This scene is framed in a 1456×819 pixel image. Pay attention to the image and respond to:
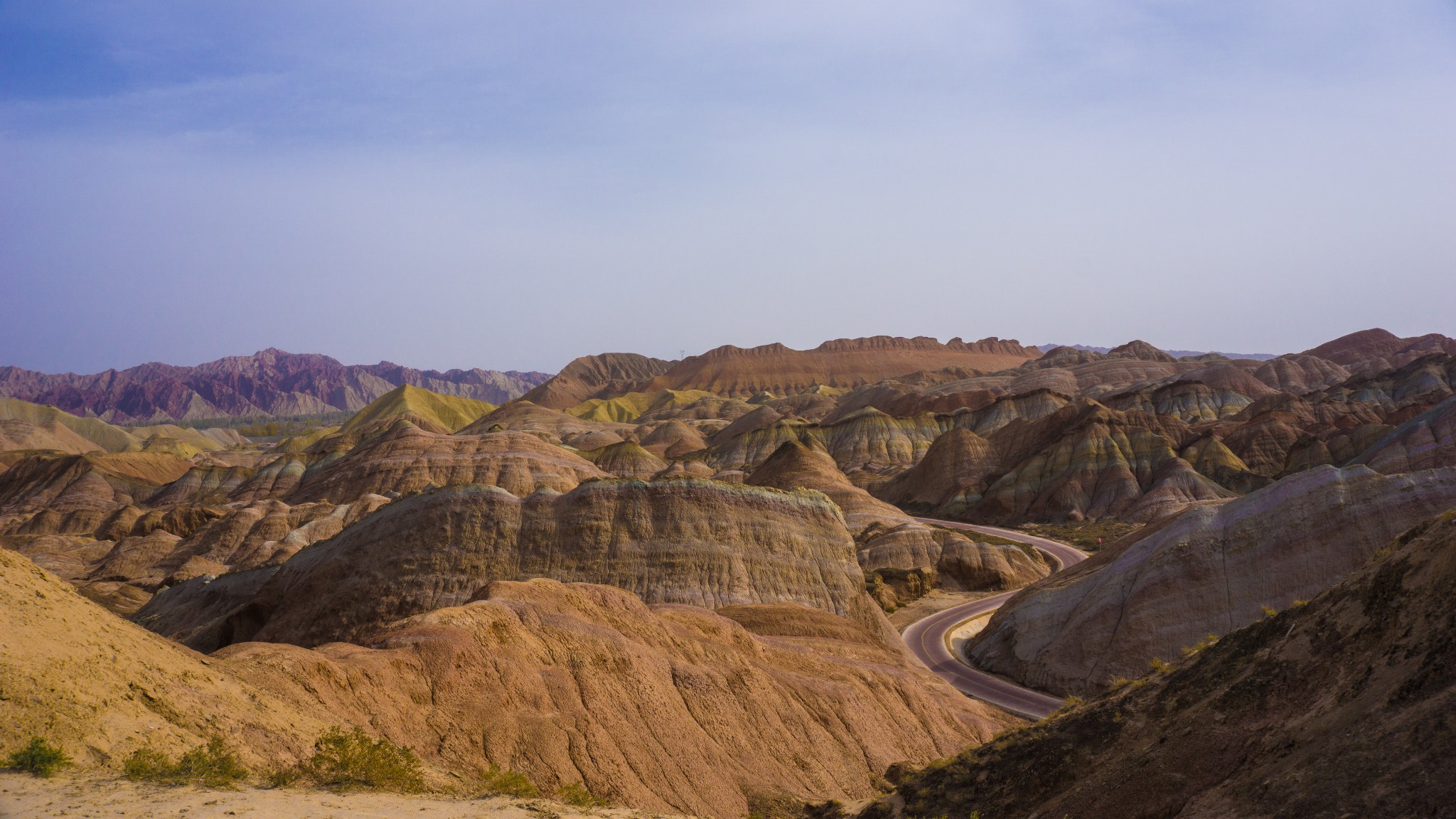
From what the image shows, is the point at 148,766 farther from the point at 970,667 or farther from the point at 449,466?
the point at 449,466

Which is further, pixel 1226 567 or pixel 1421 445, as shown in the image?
pixel 1421 445

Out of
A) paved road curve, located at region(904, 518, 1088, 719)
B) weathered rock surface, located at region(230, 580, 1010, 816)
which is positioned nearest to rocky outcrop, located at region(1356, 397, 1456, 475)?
paved road curve, located at region(904, 518, 1088, 719)

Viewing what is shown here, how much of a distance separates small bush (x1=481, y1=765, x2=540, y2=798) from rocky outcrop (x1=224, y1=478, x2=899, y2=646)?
761 inches

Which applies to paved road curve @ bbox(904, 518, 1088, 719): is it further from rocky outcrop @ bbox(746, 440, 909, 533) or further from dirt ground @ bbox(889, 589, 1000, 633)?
rocky outcrop @ bbox(746, 440, 909, 533)

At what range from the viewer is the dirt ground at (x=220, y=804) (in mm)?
10773

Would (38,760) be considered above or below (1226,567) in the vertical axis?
above

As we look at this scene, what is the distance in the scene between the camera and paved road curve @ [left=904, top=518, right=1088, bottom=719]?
115 ft

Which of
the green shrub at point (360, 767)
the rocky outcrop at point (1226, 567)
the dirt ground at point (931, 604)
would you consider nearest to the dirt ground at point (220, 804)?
the green shrub at point (360, 767)

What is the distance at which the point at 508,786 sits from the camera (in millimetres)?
15508

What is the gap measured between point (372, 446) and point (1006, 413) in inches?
3063

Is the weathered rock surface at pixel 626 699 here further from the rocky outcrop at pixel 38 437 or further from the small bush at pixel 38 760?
the rocky outcrop at pixel 38 437

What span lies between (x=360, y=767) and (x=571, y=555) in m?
23.0

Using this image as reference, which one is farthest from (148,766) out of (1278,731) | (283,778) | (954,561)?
(954,561)

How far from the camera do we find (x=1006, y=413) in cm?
11681
